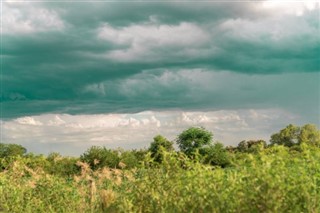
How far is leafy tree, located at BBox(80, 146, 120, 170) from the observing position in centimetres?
4288

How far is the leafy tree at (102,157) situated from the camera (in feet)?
141

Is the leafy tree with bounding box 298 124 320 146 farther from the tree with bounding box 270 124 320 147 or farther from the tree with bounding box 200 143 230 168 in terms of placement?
the tree with bounding box 200 143 230 168

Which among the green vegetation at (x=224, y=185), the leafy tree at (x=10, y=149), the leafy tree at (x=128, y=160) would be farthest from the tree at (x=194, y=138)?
the green vegetation at (x=224, y=185)

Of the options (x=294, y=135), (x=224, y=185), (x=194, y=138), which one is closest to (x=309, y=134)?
(x=294, y=135)

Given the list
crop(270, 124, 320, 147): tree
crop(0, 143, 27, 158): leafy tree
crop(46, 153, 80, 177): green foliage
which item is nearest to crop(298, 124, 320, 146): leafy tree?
crop(270, 124, 320, 147): tree

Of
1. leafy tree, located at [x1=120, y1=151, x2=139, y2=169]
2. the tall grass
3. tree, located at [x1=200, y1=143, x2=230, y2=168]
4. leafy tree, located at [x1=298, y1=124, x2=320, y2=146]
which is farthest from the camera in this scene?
leafy tree, located at [x1=298, y1=124, x2=320, y2=146]

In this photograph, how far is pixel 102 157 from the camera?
43.0 meters

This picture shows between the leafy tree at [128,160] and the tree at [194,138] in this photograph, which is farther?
the tree at [194,138]

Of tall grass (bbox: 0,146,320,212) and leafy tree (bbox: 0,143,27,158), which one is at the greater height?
tall grass (bbox: 0,146,320,212)

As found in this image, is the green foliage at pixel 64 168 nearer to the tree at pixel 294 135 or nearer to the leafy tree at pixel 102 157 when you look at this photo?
the leafy tree at pixel 102 157

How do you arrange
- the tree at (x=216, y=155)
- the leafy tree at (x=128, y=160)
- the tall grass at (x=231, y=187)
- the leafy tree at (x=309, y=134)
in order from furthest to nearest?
the leafy tree at (x=309, y=134), the tree at (x=216, y=155), the leafy tree at (x=128, y=160), the tall grass at (x=231, y=187)

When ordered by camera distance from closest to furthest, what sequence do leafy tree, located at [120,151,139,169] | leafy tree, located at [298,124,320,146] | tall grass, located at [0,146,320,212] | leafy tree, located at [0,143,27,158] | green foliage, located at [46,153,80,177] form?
tall grass, located at [0,146,320,212] → green foliage, located at [46,153,80,177] → leafy tree, located at [120,151,139,169] → leafy tree, located at [0,143,27,158] → leafy tree, located at [298,124,320,146]

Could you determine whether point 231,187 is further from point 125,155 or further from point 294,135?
point 294,135

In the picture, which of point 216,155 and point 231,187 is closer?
point 231,187
